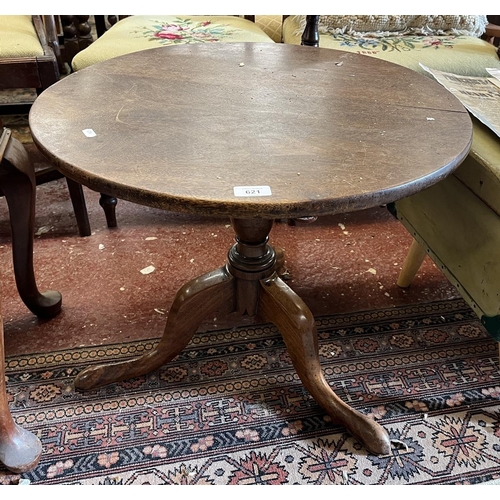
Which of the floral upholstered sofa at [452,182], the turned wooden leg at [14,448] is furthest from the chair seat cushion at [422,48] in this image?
the turned wooden leg at [14,448]

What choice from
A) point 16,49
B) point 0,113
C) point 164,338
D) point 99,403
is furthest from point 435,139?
point 0,113

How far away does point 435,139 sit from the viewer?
2.34ft

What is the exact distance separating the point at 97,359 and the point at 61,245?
459mm

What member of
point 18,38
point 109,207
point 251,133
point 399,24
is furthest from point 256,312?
point 399,24

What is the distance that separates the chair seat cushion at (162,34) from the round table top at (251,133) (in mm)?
395

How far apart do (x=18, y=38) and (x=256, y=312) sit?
93cm

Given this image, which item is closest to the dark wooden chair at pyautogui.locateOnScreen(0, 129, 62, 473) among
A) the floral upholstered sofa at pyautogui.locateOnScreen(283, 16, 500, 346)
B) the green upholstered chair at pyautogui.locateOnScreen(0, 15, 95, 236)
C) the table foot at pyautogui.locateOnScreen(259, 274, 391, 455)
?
the green upholstered chair at pyautogui.locateOnScreen(0, 15, 95, 236)

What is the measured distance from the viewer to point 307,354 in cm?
94

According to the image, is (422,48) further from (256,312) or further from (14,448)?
(14,448)

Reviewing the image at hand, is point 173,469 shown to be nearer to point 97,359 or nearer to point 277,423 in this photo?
point 277,423

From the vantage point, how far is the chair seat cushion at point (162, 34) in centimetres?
134

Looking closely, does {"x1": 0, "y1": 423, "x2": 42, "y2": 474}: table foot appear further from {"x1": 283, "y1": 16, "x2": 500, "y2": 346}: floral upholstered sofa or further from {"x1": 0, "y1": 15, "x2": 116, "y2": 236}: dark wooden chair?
{"x1": 283, "y1": 16, "x2": 500, "y2": 346}: floral upholstered sofa

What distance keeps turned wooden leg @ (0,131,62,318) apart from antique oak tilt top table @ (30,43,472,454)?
18 cm
